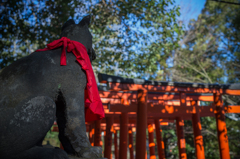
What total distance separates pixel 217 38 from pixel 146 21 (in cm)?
948

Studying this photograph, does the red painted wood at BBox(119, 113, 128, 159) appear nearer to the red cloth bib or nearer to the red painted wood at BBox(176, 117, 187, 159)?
the red painted wood at BBox(176, 117, 187, 159)

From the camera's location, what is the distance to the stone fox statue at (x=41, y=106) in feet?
5.67

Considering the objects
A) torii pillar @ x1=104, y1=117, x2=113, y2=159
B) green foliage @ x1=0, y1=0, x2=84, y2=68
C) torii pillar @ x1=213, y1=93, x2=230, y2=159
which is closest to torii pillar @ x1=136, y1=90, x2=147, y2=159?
torii pillar @ x1=213, y1=93, x2=230, y2=159

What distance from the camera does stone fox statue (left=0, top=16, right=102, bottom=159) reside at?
1.73 m

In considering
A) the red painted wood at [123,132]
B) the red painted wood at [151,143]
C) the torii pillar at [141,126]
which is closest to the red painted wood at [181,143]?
the red painted wood at [123,132]

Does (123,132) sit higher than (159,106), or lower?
lower

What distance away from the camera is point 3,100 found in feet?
5.99

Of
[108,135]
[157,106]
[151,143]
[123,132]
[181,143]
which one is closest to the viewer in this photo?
[157,106]

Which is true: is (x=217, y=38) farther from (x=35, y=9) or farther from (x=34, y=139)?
(x=34, y=139)

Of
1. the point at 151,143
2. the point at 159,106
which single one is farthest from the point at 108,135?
the point at 159,106

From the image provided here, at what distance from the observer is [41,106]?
1.82 m

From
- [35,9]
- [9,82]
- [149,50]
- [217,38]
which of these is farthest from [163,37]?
[217,38]

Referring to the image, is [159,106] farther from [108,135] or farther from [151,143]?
[151,143]

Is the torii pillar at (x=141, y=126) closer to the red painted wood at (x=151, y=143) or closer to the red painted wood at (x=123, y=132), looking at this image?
the red painted wood at (x=123, y=132)
